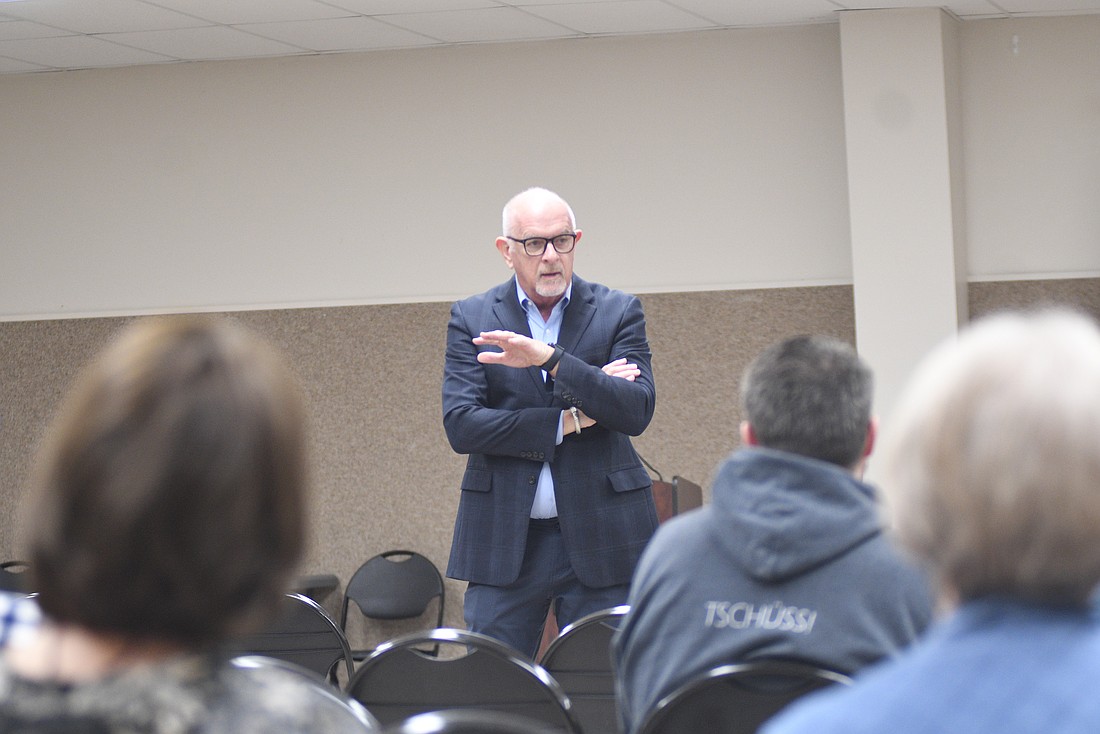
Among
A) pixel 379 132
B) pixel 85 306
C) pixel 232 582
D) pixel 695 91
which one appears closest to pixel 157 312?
pixel 85 306

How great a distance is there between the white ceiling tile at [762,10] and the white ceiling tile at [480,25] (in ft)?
2.07

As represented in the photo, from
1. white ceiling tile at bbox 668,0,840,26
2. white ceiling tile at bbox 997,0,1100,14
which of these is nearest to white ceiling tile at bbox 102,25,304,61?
white ceiling tile at bbox 668,0,840,26

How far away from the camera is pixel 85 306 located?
5.93 metres

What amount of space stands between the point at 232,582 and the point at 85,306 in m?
5.38

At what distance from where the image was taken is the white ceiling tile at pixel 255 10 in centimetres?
470

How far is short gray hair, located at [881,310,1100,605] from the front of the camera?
887 mm

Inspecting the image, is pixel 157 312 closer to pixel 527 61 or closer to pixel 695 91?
pixel 527 61

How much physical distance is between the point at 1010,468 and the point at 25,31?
508 cm

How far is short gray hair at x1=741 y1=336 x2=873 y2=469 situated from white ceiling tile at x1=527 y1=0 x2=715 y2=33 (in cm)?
333

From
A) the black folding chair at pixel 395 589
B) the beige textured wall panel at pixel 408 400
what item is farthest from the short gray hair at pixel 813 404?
the black folding chair at pixel 395 589

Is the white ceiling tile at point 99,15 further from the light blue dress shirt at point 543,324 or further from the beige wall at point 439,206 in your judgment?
the light blue dress shirt at point 543,324

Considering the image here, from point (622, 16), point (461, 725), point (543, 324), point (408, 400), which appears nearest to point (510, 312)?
point (543, 324)

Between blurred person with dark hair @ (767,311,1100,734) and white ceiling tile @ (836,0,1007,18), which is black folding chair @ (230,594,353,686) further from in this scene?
white ceiling tile @ (836,0,1007,18)

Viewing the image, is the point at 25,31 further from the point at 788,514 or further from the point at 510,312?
the point at 788,514
